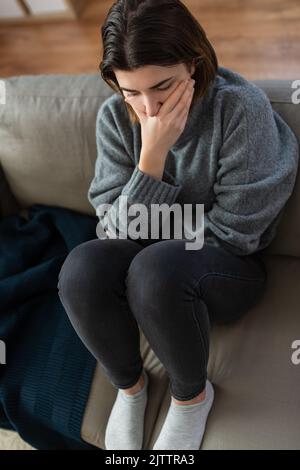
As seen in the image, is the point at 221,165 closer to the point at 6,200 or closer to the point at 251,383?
the point at 251,383

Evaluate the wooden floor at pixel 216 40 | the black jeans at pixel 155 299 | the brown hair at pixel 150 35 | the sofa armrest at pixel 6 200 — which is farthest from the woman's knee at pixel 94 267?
the wooden floor at pixel 216 40

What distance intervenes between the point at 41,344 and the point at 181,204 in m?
0.49

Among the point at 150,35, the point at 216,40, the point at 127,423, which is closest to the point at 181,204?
the point at 150,35

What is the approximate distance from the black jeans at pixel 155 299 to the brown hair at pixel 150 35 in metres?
0.34

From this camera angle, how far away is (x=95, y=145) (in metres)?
1.10

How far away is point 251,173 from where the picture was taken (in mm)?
836

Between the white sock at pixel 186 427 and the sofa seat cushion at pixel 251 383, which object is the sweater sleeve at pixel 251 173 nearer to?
the sofa seat cushion at pixel 251 383

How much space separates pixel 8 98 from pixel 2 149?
141mm

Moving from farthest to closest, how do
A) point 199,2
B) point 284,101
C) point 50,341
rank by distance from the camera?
1. point 199,2
2. point 50,341
3. point 284,101

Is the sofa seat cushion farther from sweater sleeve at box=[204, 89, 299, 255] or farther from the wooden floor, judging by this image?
the wooden floor

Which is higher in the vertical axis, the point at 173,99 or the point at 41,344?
the point at 173,99

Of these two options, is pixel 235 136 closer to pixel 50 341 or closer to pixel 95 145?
pixel 95 145

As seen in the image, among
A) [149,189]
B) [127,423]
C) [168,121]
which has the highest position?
[168,121]

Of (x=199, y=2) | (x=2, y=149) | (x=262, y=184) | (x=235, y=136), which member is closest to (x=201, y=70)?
(x=235, y=136)
